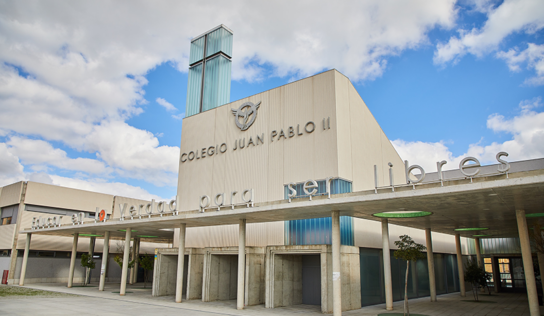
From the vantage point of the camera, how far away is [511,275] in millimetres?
39594

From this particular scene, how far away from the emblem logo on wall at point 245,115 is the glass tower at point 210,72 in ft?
22.1

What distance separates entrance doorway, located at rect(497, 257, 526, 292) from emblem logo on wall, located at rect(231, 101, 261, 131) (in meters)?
31.6

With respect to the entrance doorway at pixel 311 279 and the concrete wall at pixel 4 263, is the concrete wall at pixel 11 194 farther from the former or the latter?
the entrance doorway at pixel 311 279

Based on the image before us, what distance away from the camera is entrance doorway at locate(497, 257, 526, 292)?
127ft

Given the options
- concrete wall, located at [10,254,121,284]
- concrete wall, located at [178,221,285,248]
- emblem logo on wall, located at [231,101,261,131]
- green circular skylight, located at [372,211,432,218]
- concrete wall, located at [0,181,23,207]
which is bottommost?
concrete wall, located at [10,254,121,284]

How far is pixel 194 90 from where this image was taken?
38.9 metres

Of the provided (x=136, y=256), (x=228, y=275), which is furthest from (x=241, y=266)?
(x=136, y=256)

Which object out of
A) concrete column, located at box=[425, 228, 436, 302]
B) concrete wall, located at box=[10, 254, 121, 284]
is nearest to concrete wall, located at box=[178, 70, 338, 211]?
concrete column, located at box=[425, 228, 436, 302]

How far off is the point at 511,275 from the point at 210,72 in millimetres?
37913

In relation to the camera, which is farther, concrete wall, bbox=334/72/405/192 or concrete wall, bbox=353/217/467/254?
concrete wall, bbox=334/72/405/192

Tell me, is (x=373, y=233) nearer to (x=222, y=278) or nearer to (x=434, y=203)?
(x=434, y=203)

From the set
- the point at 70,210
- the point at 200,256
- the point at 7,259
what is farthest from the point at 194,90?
the point at 7,259

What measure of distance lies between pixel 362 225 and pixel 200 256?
12256mm

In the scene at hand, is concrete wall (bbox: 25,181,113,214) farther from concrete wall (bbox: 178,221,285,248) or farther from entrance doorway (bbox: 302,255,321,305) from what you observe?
entrance doorway (bbox: 302,255,321,305)
